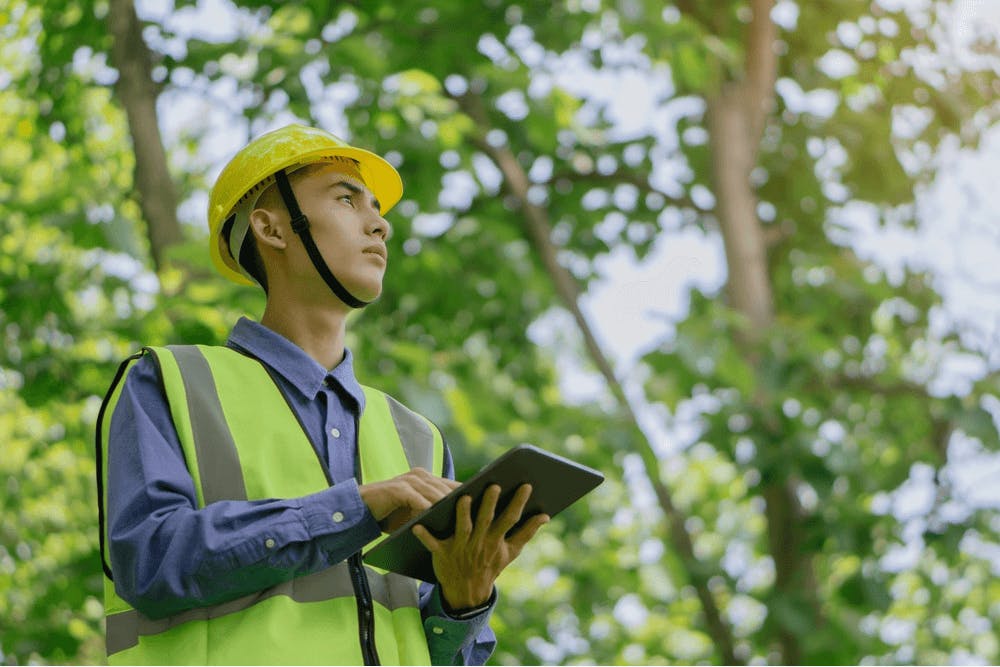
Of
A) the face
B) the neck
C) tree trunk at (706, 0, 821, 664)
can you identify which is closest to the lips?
the face

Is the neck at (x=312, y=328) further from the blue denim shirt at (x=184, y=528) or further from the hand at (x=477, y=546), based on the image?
the hand at (x=477, y=546)

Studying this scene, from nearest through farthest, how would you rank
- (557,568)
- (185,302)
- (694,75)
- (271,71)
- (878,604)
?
(185,302), (271,71), (694,75), (878,604), (557,568)

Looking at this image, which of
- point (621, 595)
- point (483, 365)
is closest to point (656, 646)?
point (621, 595)

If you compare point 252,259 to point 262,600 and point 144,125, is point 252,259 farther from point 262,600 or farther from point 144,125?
point 144,125

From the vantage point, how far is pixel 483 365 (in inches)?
334

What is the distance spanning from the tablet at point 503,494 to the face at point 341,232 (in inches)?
21.9

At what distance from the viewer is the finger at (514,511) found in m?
2.08

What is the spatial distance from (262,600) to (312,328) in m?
0.60

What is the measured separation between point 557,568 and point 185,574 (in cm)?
563

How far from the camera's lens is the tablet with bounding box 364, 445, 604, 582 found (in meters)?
2.01

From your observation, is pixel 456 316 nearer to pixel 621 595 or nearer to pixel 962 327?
pixel 621 595

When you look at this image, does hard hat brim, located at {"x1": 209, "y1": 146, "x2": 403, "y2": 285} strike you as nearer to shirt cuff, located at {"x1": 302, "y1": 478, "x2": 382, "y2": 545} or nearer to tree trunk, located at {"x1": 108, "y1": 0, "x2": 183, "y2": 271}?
shirt cuff, located at {"x1": 302, "y1": 478, "x2": 382, "y2": 545}

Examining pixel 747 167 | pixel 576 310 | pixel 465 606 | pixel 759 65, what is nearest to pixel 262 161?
pixel 465 606

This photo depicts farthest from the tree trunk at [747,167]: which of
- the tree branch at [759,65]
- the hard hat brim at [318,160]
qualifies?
the hard hat brim at [318,160]
